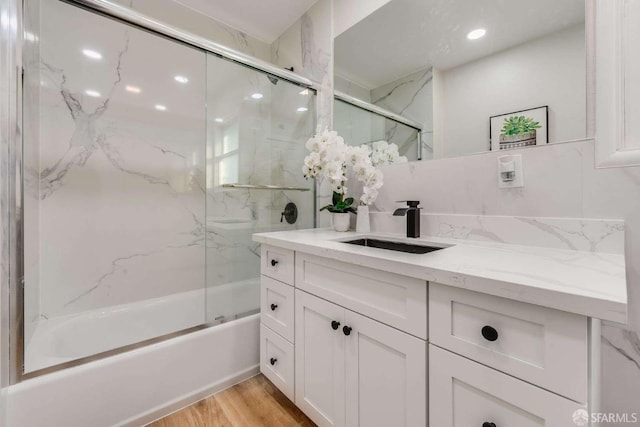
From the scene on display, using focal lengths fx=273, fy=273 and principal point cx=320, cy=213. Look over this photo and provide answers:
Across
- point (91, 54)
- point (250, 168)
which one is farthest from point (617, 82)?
point (91, 54)

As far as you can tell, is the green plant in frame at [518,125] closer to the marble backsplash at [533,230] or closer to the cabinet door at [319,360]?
the marble backsplash at [533,230]

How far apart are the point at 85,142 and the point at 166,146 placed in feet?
1.39

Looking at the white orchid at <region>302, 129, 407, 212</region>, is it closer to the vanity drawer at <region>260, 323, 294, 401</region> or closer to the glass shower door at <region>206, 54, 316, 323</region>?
the glass shower door at <region>206, 54, 316, 323</region>

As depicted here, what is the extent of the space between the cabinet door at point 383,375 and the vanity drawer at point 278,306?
1.11ft

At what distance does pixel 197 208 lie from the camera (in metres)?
1.99

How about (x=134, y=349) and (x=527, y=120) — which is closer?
(x=527, y=120)

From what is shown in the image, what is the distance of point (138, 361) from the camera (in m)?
1.17

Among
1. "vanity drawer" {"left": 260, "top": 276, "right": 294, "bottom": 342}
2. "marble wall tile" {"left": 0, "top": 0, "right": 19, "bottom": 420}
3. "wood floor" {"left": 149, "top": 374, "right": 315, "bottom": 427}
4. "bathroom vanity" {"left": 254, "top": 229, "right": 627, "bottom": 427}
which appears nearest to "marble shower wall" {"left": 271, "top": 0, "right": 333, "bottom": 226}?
"vanity drawer" {"left": 260, "top": 276, "right": 294, "bottom": 342}

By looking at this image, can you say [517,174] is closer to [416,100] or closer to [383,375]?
[416,100]

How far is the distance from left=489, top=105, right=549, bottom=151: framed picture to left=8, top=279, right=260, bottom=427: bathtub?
57.4 inches

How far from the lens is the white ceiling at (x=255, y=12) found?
1834 mm

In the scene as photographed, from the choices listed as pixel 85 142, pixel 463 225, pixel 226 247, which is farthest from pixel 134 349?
pixel 463 225

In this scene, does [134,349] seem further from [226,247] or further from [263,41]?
[263,41]

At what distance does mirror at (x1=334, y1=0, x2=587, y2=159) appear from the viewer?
92cm
